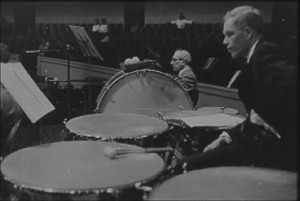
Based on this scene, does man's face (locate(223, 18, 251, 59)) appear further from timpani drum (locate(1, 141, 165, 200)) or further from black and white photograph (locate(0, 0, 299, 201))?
timpani drum (locate(1, 141, 165, 200))

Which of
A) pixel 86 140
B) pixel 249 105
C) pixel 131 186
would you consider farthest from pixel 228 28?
pixel 131 186

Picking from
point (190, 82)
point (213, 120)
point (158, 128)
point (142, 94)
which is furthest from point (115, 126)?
point (190, 82)

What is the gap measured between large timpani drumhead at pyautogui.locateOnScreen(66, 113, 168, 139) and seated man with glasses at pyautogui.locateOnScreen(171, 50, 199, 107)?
1.38 m

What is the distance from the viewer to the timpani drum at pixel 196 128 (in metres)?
1.84

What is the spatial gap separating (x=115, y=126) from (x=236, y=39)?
591 mm

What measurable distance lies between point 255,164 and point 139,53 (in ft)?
14.2

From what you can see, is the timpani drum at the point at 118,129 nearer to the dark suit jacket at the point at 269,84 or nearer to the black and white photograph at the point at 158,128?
the black and white photograph at the point at 158,128

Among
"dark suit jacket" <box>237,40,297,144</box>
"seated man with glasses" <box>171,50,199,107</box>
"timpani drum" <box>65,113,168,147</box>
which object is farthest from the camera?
"seated man with glasses" <box>171,50,199,107</box>

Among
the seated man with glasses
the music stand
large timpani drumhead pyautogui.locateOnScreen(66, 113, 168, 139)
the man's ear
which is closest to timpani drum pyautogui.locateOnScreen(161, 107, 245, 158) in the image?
large timpani drumhead pyautogui.locateOnScreen(66, 113, 168, 139)

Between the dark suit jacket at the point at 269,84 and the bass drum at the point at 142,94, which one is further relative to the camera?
the bass drum at the point at 142,94

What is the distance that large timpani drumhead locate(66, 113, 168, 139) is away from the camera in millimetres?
1525

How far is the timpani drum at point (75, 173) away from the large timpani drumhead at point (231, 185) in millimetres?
74

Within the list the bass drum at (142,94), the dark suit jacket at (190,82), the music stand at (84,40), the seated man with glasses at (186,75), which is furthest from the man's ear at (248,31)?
the music stand at (84,40)

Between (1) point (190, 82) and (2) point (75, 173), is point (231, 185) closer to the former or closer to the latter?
(2) point (75, 173)
